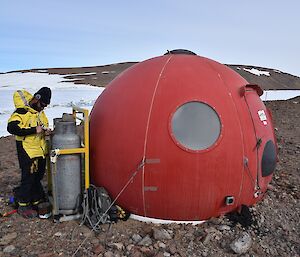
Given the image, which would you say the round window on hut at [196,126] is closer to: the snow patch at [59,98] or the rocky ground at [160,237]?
the rocky ground at [160,237]

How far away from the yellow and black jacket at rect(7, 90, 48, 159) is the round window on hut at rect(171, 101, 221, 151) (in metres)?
1.76

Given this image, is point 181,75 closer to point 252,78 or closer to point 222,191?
point 222,191

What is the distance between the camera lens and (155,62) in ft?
15.4

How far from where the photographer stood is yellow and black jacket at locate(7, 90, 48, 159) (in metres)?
4.35

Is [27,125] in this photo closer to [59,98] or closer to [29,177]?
[29,177]

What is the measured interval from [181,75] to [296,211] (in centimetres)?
246

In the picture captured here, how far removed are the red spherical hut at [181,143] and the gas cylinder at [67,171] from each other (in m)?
0.26

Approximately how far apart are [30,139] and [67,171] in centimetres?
64

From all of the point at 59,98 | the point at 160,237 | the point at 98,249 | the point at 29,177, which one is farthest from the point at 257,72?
the point at 98,249

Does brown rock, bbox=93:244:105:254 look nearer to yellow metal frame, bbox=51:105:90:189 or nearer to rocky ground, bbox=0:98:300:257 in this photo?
rocky ground, bbox=0:98:300:257

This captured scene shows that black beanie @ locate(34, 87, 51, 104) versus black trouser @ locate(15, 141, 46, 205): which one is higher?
black beanie @ locate(34, 87, 51, 104)

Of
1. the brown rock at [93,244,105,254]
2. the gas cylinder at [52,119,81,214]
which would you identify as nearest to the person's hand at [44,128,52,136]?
the gas cylinder at [52,119,81,214]

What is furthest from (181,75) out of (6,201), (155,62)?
(6,201)

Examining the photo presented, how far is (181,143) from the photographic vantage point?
3947 mm
